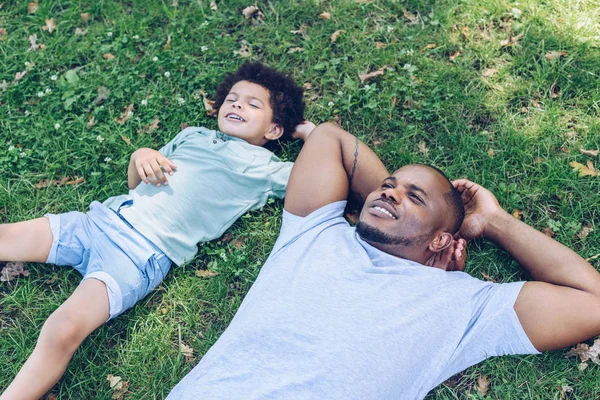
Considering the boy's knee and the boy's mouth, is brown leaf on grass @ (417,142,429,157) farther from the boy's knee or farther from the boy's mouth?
the boy's knee

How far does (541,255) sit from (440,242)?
2.80 feet

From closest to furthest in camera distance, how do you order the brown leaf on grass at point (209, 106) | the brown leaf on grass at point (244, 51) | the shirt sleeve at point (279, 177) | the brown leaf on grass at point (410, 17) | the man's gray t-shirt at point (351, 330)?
the man's gray t-shirt at point (351, 330) < the shirt sleeve at point (279, 177) < the brown leaf on grass at point (209, 106) < the brown leaf on grass at point (410, 17) < the brown leaf on grass at point (244, 51)

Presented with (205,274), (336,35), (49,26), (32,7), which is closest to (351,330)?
(205,274)

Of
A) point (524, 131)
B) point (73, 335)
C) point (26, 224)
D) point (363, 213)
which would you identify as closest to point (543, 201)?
point (524, 131)

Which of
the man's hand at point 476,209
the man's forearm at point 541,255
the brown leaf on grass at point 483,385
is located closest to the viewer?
the man's forearm at point 541,255

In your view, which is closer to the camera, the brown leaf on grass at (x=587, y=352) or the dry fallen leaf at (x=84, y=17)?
the brown leaf on grass at (x=587, y=352)

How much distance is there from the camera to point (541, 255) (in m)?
4.28

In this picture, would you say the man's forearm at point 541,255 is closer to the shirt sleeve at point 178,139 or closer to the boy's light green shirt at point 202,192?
the boy's light green shirt at point 202,192

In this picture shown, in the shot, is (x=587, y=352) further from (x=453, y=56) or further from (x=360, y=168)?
(x=453, y=56)

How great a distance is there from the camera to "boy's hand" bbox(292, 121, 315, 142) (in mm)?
5441

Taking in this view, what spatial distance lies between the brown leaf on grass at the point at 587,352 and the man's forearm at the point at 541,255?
0.61 meters

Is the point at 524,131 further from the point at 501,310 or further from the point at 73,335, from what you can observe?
the point at 73,335

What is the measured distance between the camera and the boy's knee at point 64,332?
4199mm

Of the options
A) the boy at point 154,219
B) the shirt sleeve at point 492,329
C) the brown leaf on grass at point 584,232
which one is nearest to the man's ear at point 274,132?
the boy at point 154,219
